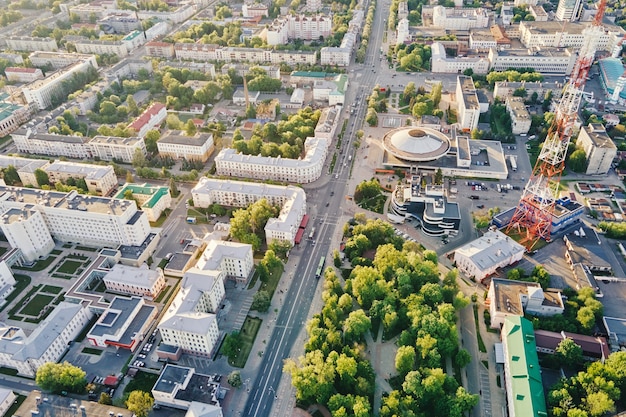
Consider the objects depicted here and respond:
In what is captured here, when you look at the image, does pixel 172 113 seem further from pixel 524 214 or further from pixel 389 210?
pixel 524 214

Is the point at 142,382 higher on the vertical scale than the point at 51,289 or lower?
lower

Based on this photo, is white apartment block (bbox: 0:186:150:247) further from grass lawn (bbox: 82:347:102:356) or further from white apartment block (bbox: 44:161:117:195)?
grass lawn (bbox: 82:347:102:356)

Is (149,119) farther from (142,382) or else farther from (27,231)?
(142,382)

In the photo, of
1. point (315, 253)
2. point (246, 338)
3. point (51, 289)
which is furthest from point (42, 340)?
point (315, 253)

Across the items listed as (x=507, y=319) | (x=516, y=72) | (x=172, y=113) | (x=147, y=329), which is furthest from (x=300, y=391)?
(x=516, y=72)

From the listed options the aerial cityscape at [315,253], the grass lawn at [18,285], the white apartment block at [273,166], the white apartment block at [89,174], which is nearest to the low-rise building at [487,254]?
the aerial cityscape at [315,253]

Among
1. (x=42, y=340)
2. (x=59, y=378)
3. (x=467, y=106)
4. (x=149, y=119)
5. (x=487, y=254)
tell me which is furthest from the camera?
(x=149, y=119)

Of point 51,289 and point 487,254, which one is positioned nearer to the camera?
point 51,289
